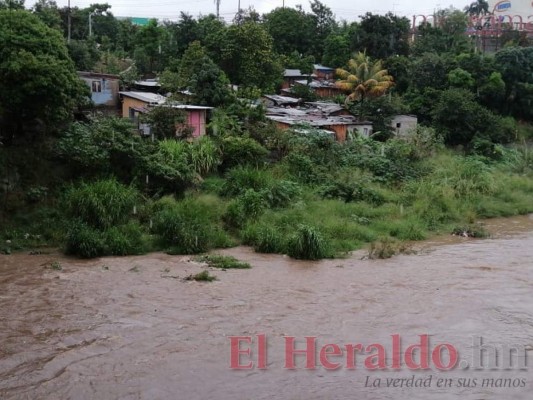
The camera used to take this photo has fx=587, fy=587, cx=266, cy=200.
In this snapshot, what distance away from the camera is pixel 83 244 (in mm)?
13719

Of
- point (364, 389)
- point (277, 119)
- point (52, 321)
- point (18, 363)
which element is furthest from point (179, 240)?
point (277, 119)

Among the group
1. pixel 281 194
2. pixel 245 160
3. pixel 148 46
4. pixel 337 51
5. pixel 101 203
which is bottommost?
pixel 281 194

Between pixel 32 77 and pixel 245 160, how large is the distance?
7370mm

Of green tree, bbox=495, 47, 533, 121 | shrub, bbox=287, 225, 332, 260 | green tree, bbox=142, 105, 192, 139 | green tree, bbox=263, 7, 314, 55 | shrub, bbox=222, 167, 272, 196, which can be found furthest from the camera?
green tree, bbox=263, 7, 314, 55

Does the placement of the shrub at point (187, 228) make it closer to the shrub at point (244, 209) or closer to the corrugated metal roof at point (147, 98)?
the shrub at point (244, 209)

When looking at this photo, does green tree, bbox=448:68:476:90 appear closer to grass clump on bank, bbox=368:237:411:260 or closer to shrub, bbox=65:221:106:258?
grass clump on bank, bbox=368:237:411:260

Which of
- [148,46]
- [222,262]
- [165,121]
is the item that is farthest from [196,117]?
[148,46]

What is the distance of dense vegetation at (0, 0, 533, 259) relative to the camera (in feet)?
48.6

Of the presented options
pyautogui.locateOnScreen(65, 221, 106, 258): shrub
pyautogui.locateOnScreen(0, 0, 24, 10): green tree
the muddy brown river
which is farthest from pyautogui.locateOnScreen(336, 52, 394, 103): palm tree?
pyautogui.locateOnScreen(65, 221, 106, 258): shrub

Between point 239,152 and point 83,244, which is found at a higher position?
point 239,152

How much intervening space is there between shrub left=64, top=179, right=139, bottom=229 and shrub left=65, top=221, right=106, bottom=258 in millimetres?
724

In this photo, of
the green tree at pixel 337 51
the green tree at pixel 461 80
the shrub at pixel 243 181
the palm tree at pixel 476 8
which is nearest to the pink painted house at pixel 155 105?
the shrub at pixel 243 181

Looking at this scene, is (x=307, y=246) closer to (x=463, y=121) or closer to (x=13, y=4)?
(x=463, y=121)

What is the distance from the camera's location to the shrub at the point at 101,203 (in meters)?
14.8
